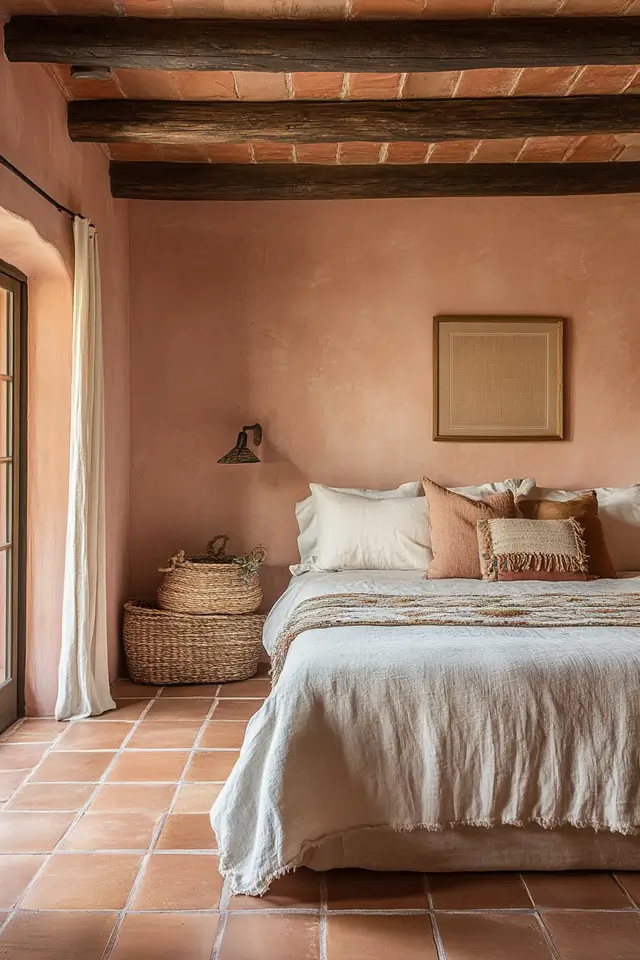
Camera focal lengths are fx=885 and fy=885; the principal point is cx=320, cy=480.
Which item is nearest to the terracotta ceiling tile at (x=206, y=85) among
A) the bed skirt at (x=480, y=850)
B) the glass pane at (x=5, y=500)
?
the glass pane at (x=5, y=500)

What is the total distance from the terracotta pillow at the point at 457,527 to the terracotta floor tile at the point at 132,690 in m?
1.48

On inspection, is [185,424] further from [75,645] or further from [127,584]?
[75,645]

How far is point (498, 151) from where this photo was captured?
175 inches

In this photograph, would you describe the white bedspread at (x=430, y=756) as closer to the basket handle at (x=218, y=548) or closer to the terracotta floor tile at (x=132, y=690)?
the terracotta floor tile at (x=132, y=690)

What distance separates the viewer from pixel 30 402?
393cm

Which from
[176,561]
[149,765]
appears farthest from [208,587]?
[149,765]

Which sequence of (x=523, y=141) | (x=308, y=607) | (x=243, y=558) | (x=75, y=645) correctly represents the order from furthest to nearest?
1. (x=243, y=558)
2. (x=523, y=141)
3. (x=75, y=645)
4. (x=308, y=607)

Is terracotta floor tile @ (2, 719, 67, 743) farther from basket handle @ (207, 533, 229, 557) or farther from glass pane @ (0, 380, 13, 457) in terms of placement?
basket handle @ (207, 533, 229, 557)

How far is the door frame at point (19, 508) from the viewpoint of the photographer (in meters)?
3.83

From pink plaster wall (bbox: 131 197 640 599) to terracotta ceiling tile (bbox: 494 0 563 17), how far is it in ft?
5.87

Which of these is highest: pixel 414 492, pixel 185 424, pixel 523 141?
pixel 523 141

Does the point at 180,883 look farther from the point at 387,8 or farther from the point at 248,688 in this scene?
the point at 387,8

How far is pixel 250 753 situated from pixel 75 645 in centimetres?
161

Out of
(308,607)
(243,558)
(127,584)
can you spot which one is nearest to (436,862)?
(308,607)
